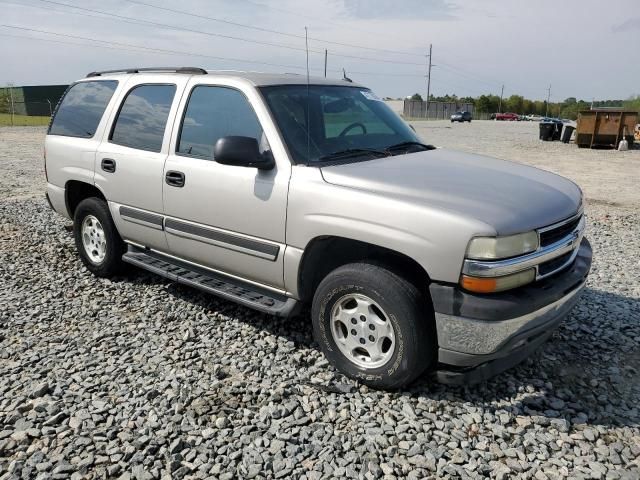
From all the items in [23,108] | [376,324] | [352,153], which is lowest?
[376,324]

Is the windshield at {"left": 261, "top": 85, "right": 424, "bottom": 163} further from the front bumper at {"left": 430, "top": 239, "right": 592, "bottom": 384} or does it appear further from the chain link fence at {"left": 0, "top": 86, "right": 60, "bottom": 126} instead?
the chain link fence at {"left": 0, "top": 86, "right": 60, "bottom": 126}

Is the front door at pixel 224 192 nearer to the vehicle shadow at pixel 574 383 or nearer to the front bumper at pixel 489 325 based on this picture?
the front bumper at pixel 489 325

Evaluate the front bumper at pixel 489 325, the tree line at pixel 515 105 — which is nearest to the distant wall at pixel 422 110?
the tree line at pixel 515 105

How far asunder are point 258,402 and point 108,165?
2766mm

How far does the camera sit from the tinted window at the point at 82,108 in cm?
510

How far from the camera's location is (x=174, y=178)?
4203 millimetres

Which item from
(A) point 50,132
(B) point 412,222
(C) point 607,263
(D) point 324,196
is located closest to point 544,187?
(B) point 412,222

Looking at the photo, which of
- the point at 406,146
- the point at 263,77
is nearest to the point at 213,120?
the point at 263,77

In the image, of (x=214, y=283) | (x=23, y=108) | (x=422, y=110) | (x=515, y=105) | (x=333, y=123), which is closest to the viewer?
(x=333, y=123)

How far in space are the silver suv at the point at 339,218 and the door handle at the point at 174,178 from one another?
0.6 inches

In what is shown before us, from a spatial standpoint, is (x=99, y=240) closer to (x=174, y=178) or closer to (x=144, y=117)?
(x=144, y=117)

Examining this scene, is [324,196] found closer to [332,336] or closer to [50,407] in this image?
[332,336]

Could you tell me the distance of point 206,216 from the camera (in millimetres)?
4039

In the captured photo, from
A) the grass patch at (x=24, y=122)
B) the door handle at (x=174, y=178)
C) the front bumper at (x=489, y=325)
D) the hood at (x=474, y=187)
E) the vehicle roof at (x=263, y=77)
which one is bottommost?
the grass patch at (x=24, y=122)
